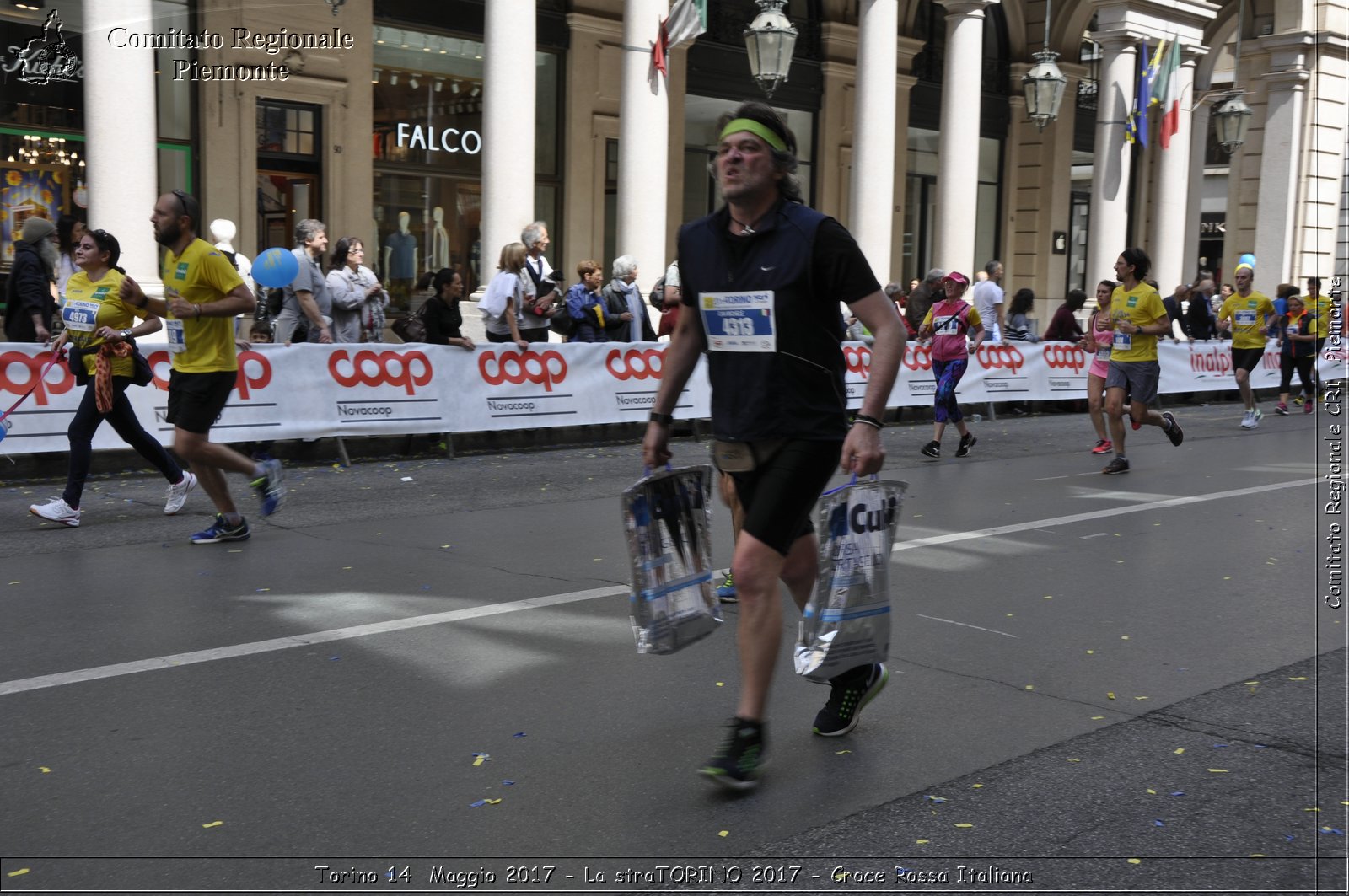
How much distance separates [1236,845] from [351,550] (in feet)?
17.5

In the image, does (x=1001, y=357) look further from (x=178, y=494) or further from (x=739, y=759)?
Answer: (x=739, y=759)

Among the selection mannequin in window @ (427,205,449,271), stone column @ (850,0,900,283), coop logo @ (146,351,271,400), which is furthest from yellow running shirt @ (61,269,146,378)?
stone column @ (850,0,900,283)

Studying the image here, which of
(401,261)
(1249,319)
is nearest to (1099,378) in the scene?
(1249,319)

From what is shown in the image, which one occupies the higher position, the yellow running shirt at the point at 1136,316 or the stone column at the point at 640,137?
the stone column at the point at 640,137

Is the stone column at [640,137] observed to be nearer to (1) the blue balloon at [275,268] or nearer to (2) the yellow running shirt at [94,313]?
(1) the blue balloon at [275,268]

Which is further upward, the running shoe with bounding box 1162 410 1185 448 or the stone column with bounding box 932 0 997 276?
the stone column with bounding box 932 0 997 276

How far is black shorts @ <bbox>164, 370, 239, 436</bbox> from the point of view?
25.0ft

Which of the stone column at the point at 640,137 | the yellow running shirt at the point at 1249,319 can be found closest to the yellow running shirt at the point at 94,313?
the stone column at the point at 640,137

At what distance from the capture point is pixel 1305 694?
5145mm

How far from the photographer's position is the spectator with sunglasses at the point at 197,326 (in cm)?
755

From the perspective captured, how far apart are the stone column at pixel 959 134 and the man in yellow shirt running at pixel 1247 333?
468 centimetres

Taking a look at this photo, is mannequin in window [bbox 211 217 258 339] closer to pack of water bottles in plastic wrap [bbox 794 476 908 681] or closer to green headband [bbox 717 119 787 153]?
green headband [bbox 717 119 787 153]

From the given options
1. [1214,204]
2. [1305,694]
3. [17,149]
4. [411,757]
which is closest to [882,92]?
[17,149]

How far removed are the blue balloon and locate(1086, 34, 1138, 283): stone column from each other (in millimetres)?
17511
